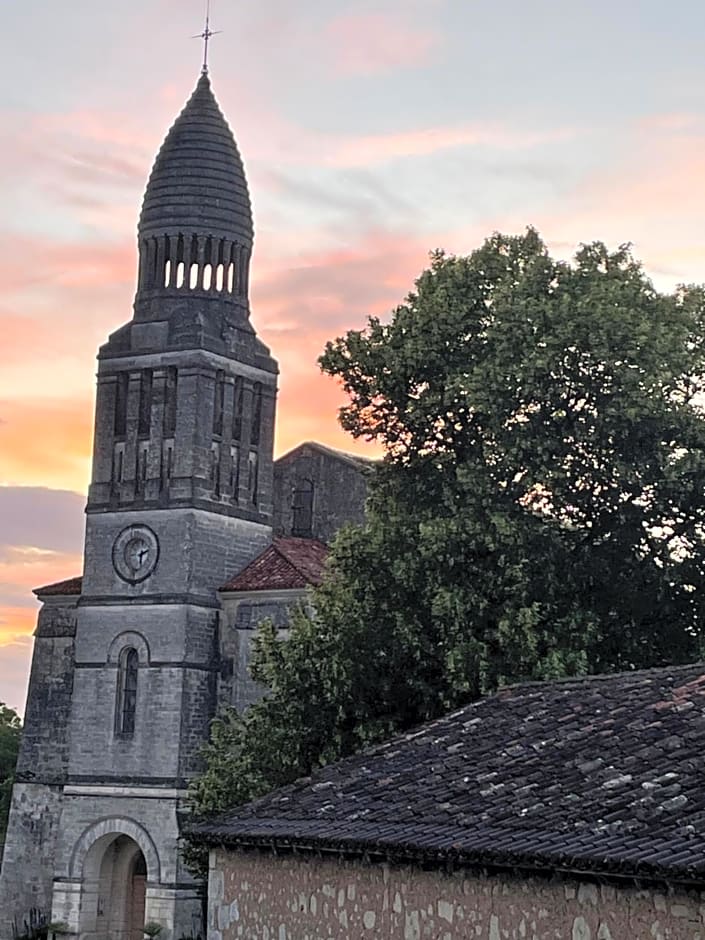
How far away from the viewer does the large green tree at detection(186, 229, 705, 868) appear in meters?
27.4

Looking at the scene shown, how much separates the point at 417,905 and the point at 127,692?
3178cm

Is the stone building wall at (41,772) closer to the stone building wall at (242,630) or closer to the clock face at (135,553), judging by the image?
the clock face at (135,553)

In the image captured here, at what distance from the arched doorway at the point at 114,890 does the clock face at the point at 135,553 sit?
7.03 metres

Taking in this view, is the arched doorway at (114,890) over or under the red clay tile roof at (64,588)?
under

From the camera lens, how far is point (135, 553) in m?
46.3

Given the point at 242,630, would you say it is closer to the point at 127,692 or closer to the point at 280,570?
the point at 280,570

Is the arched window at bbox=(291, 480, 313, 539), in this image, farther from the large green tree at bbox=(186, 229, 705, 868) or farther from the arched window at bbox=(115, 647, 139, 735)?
the large green tree at bbox=(186, 229, 705, 868)

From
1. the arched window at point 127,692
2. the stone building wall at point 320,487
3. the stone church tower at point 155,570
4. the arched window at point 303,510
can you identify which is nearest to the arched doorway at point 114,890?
the stone church tower at point 155,570

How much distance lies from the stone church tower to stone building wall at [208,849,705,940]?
88.5 ft

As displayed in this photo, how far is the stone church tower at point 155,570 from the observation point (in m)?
44.7

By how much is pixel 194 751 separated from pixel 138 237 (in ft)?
49.4

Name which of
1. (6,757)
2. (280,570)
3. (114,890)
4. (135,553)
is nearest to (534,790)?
(280,570)

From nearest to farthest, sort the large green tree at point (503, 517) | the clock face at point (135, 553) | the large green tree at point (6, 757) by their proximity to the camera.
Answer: the large green tree at point (503, 517)
the clock face at point (135, 553)
the large green tree at point (6, 757)

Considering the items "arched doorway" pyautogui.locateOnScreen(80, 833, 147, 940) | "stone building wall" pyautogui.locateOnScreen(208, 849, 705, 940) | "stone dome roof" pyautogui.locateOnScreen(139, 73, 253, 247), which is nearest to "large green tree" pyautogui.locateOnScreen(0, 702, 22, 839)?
"arched doorway" pyautogui.locateOnScreen(80, 833, 147, 940)
